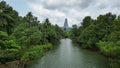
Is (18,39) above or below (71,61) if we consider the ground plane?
above

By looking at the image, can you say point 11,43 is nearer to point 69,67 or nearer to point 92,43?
point 69,67

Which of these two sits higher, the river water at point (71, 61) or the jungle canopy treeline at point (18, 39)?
the jungle canopy treeline at point (18, 39)

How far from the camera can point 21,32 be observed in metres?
29.9

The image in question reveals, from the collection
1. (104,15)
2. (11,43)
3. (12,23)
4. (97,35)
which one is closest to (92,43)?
(97,35)

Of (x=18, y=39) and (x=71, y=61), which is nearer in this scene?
(x=18, y=39)

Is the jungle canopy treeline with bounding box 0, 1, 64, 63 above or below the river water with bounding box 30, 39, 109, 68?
above

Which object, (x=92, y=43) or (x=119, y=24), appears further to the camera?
(x=92, y=43)

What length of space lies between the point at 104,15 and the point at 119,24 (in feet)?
48.7

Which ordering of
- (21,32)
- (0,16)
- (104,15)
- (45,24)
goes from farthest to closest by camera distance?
(45,24) < (104,15) < (0,16) < (21,32)

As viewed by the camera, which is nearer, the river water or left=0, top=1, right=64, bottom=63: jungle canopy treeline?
left=0, top=1, right=64, bottom=63: jungle canopy treeline

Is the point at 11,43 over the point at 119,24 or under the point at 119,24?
under

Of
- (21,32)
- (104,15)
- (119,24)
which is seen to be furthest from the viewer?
(104,15)

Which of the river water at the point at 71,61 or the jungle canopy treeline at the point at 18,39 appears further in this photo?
the river water at the point at 71,61

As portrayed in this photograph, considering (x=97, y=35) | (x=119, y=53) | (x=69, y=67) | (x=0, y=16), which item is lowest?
(x=69, y=67)
